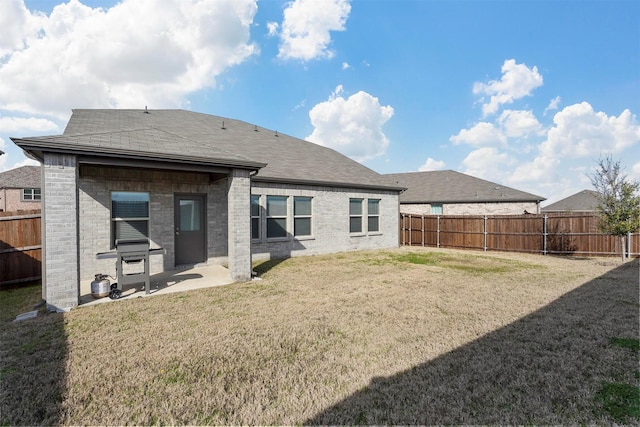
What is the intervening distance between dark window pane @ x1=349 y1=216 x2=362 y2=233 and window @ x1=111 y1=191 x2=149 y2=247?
8.57 metres

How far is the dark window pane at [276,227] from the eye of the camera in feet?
36.8

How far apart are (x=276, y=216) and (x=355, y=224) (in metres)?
4.36

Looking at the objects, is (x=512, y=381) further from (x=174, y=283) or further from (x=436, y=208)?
(x=436, y=208)

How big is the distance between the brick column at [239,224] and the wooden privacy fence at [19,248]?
5.33m

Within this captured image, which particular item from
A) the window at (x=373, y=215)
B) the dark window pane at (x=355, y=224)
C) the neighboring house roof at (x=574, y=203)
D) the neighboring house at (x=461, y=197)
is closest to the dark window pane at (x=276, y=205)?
the dark window pane at (x=355, y=224)

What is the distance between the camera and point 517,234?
13883 millimetres

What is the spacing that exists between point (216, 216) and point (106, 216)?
3.01 meters

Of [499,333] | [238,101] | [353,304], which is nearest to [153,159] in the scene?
[353,304]

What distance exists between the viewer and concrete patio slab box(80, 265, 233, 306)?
6.32 m

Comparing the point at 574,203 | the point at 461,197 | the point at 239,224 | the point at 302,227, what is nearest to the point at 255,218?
the point at 302,227

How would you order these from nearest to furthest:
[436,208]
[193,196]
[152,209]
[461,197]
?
[152,209], [193,196], [461,197], [436,208]

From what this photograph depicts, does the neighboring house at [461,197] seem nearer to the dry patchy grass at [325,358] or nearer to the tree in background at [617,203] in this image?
the tree in background at [617,203]

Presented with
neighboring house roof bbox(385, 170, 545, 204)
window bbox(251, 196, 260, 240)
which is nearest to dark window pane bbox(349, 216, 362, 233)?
window bbox(251, 196, 260, 240)

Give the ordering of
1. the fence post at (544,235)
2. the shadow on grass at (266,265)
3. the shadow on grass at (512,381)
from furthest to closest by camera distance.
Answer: the fence post at (544,235) < the shadow on grass at (266,265) < the shadow on grass at (512,381)
